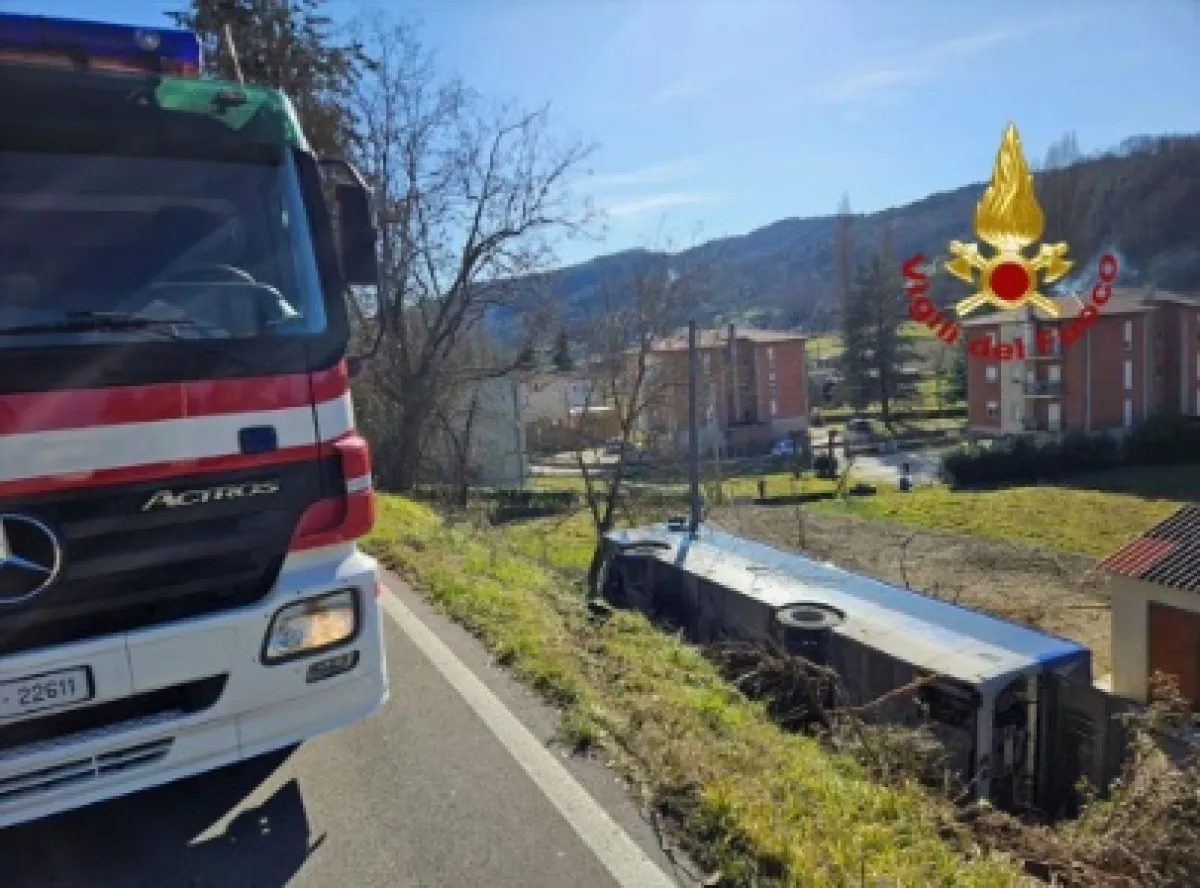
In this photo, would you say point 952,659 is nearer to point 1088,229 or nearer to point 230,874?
point 230,874

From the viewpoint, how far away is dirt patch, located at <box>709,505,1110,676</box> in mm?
15531

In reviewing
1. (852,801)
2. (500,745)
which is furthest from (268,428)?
(852,801)

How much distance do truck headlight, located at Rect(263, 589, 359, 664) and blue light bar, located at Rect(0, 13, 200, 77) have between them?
2.20 meters

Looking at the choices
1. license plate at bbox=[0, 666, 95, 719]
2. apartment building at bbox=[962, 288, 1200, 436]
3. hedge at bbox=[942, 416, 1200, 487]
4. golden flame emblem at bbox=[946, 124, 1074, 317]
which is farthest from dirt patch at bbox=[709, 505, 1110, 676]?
apartment building at bbox=[962, 288, 1200, 436]

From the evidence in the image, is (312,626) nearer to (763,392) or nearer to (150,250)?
(150,250)

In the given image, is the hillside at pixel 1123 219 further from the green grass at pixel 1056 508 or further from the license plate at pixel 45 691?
the license plate at pixel 45 691

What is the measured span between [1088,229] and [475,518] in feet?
203

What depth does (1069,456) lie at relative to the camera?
36.4 metres

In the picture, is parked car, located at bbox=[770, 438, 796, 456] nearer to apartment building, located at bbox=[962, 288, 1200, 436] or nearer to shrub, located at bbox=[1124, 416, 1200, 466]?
apartment building, located at bbox=[962, 288, 1200, 436]

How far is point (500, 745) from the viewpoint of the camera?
12.3 ft

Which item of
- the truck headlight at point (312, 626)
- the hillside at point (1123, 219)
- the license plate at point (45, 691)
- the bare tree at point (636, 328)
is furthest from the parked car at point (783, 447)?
the license plate at point (45, 691)

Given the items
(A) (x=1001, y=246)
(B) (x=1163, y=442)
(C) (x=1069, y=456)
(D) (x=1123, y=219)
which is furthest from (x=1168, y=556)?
(D) (x=1123, y=219)

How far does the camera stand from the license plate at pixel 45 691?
244 centimetres

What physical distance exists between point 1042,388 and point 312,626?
157 ft
